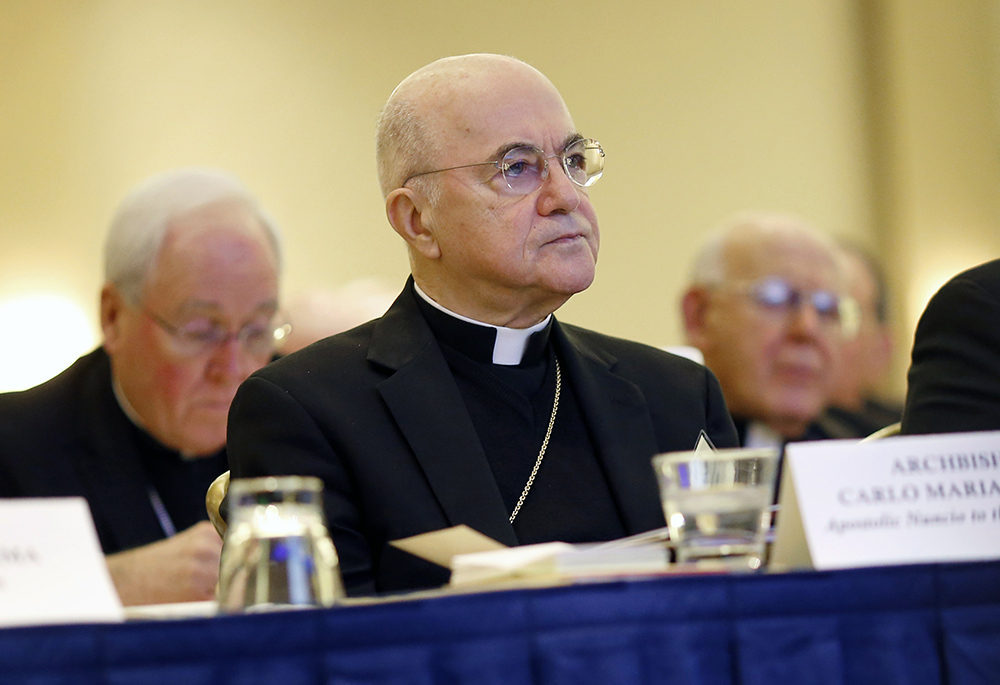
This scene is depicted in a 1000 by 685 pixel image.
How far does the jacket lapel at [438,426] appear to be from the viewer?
1.78 metres

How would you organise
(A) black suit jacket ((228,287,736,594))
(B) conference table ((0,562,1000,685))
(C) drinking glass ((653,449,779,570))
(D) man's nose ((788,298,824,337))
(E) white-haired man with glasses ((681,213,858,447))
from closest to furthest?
(B) conference table ((0,562,1000,685))
(C) drinking glass ((653,449,779,570))
(A) black suit jacket ((228,287,736,594))
(E) white-haired man with glasses ((681,213,858,447))
(D) man's nose ((788,298,824,337))

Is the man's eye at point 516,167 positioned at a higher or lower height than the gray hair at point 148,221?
lower

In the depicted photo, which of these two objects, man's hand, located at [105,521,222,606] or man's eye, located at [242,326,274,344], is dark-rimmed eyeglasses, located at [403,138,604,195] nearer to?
man's hand, located at [105,521,222,606]

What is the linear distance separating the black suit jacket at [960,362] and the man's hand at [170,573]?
4.39 ft

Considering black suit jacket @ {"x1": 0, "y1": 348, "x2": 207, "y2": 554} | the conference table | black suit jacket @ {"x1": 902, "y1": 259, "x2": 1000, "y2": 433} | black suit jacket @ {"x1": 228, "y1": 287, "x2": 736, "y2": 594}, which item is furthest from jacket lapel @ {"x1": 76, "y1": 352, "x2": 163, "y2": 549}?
the conference table

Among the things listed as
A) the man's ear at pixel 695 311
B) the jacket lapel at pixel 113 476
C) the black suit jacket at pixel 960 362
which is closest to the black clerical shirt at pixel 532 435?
the black suit jacket at pixel 960 362

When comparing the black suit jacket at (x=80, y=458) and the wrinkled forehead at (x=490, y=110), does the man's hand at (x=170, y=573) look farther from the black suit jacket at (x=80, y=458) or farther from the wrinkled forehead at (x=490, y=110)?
the wrinkled forehead at (x=490, y=110)

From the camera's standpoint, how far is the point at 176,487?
294 centimetres

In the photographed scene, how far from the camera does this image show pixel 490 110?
2178 mm

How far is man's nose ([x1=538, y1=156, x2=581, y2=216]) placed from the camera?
6.96ft

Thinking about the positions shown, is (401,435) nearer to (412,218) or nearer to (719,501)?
(412,218)

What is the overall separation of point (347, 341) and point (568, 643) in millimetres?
1280

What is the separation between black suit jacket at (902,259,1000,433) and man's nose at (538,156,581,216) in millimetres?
615

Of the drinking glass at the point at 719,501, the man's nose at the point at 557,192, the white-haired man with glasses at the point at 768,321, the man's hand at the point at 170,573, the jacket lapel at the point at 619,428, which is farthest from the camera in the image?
the white-haired man with glasses at the point at 768,321
